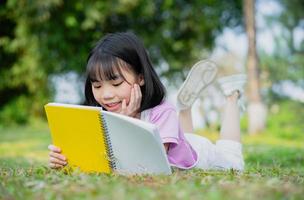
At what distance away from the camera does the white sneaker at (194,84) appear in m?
5.09

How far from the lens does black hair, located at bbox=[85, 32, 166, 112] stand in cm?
381

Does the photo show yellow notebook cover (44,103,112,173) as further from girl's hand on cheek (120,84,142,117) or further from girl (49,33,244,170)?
girl's hand on cheek (120,84,142,117)

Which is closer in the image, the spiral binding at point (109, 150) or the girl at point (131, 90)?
the spiral binding at point (109, 150)

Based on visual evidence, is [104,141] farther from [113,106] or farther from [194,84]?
[194,84]

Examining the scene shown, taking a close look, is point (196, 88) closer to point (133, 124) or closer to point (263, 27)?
point (133, 124)

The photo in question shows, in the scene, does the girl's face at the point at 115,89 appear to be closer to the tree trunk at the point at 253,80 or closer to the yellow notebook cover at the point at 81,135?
the yellow notebook cover at the point at 81,135

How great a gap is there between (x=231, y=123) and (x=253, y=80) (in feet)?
30.0

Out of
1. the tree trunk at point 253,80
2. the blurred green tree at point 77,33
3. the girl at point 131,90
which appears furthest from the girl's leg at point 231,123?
the blurred green tree at point 77,33

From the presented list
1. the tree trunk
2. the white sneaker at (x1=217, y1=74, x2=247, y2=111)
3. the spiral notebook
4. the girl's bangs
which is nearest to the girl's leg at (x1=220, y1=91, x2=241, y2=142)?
the white sneaker at (x1=217, y1=74, x2=247, y2=111)

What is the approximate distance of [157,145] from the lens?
3.18 meters

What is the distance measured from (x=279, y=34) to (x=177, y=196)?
65.8ft

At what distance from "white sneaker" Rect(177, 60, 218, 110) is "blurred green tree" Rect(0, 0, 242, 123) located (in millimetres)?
12146

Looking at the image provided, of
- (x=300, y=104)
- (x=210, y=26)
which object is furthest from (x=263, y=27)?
(x=300, y=104)

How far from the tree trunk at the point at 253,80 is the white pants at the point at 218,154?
9290 millimetres
